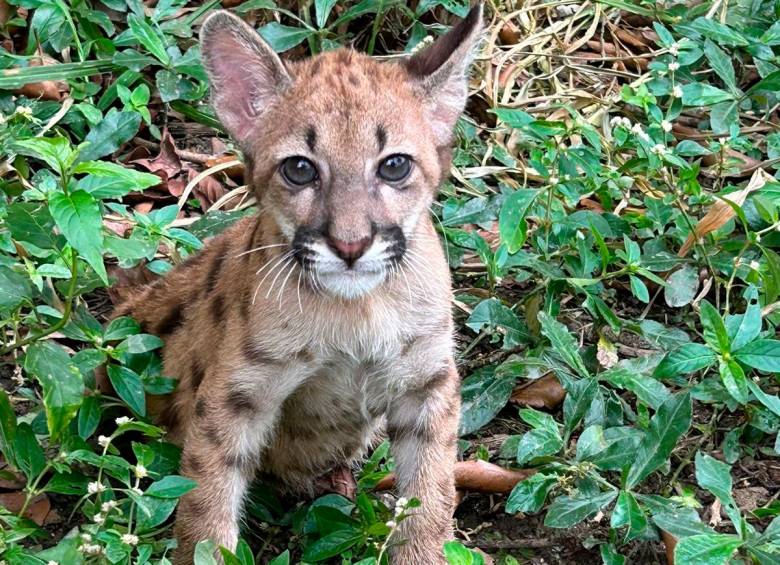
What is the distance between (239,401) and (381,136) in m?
1.25

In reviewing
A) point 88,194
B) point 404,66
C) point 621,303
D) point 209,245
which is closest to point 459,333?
point 621,303

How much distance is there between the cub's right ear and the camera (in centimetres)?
512

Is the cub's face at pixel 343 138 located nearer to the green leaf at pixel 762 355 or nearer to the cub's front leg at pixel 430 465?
the cub's front leg at pixel 430 465

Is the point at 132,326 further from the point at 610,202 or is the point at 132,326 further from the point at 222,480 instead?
the point at 610,202

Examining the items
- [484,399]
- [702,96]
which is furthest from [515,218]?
[702,96]

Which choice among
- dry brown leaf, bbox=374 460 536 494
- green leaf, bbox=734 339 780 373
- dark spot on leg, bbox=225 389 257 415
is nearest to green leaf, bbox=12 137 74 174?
dark spot on leg, bbox=225 389 257 415

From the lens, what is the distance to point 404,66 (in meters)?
5.32

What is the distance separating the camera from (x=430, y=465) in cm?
530

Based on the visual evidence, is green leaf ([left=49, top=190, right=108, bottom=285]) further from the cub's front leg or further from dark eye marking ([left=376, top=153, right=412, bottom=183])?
the cub's front leg

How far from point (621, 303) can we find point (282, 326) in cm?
259

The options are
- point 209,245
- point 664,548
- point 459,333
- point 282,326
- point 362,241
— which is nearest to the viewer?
point 362,241

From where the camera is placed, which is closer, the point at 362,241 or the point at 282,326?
the point at 362,241

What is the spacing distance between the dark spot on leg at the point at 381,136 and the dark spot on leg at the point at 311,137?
0.25 m

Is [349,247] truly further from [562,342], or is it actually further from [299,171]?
[562,342]
